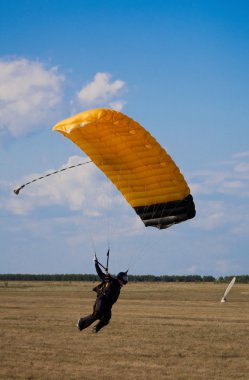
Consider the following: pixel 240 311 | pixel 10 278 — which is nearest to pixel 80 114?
pixel 240 311

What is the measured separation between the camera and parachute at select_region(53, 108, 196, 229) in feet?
43.2

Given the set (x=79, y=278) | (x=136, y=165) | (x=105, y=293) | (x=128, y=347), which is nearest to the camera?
(x=105, y=293)

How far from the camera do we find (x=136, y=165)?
14.2 meters

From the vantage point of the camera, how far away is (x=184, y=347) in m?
20.6

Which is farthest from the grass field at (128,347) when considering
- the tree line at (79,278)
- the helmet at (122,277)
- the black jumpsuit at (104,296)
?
the tree line at (79,278)

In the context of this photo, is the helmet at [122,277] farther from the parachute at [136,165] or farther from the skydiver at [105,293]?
the parachute at [136,165]

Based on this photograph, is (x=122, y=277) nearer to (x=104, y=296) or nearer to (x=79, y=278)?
(x=104, y=296)

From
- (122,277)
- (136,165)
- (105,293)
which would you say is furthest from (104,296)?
(136,165)

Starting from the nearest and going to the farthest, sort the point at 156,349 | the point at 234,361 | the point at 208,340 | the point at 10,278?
the point at 234,361
the point at 156,349
the point at 208,340
the point at 10,278

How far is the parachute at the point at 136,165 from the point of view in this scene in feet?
43.2

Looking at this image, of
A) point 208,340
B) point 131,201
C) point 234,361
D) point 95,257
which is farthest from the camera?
point 208,340

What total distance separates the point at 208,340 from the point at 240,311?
40.3 ft

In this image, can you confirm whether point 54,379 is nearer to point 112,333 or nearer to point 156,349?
point 156,349

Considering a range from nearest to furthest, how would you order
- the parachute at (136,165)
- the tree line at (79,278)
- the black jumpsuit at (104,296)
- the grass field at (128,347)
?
1. the black jumpsuit at (104,296)
2. the parachute at (136,165)
3. the grass field at (128,347)
4. the tree line at (79,278)
